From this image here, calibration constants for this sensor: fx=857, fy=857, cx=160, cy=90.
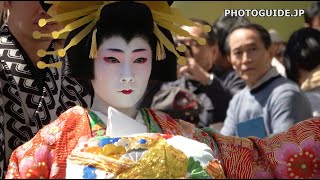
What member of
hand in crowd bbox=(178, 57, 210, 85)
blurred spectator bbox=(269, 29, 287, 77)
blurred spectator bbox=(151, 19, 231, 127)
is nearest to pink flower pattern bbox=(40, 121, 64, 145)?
blurred spectator bbox=(151, 19, 231, 127)

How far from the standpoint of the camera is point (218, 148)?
252 cm

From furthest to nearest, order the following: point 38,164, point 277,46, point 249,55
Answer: point 277,46 → point 249,55 → point 38,164

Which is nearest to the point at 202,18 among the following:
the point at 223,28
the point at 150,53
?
the point at 223,28

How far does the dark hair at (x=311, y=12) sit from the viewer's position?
4.05m

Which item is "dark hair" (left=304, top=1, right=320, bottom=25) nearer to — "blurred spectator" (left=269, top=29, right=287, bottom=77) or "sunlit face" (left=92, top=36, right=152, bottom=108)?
"blurred spectator" (left=269, top=29, right=287, bottom=77)

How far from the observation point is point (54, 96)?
282 centimetres

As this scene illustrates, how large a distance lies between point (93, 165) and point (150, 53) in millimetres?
408

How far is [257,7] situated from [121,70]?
61.3 inches

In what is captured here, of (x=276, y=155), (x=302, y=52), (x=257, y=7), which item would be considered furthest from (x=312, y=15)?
(x=276, y=155)

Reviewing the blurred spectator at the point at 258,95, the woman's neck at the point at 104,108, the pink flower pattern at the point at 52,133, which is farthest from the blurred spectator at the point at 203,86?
the pink flower pattern at the point at 52,133

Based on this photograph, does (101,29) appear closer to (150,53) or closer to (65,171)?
(150,53)

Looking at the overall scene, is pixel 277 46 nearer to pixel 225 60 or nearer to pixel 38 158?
pixel 225 60

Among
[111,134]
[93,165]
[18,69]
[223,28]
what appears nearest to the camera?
[93,165]

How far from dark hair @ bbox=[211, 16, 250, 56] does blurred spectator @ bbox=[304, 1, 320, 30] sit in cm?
34
